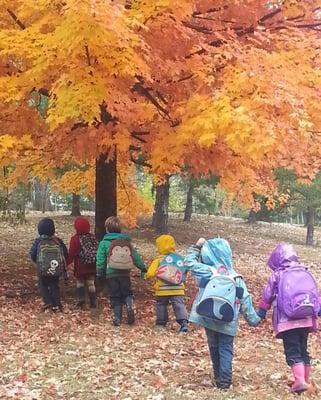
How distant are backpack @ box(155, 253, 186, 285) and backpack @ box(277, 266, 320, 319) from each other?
241cm

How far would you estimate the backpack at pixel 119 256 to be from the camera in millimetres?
7742

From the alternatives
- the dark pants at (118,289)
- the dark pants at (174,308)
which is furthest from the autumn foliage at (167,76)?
the dark pants at (174,308)

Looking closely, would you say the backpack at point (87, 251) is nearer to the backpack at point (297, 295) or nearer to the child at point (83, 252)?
the child at point (83, 252)

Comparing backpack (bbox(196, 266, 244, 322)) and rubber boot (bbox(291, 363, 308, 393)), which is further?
rubber boot (bbox(291, 363, 308, 393))

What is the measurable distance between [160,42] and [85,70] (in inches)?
54.9

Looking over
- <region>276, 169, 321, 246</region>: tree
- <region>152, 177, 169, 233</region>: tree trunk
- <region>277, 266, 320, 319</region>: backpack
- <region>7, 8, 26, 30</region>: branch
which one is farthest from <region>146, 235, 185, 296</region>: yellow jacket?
<region>276, 169, 321, 246</region>: tree

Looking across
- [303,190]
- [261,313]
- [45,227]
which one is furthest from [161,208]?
Answer: [261,313]

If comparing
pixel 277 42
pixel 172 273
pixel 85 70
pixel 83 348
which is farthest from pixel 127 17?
pixel 83 348

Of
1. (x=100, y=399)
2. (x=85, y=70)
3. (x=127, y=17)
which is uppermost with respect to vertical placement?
(x=127, y=17)

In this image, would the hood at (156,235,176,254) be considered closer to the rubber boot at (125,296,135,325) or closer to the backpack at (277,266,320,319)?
the rubber boot at (125,296,135,325)

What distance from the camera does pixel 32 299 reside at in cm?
942

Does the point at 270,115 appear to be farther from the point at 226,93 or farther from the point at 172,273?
the point at 172,273

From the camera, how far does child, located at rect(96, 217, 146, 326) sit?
7770 mm

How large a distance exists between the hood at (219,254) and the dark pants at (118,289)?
109 inches
